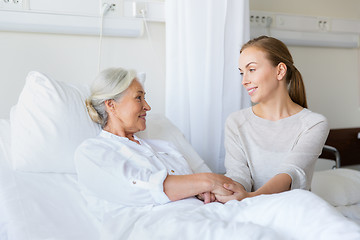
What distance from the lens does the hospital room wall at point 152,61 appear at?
2.17 meters

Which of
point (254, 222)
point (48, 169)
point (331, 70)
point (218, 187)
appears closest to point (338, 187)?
point (218, 187)

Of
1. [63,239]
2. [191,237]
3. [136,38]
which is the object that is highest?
[136,38]

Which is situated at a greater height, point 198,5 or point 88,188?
point 198,5

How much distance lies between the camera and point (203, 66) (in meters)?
2.35

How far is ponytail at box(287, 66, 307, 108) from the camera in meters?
1.86

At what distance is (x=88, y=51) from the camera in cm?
232

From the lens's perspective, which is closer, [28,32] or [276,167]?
[276,167]

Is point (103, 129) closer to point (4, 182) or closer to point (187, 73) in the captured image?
point (4, 182)

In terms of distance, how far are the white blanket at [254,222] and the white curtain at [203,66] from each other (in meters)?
1.01

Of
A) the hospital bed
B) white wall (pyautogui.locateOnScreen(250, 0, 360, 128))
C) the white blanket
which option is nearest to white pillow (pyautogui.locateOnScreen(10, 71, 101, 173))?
the hospital bed

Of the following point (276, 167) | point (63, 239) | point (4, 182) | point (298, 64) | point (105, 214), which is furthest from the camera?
point (298, 64)

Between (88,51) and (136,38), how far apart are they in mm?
305

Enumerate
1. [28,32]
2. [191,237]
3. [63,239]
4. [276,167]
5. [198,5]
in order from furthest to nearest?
1. [198,5]
2. [28,32]
3. [276,167]
4. [63,239]
5. [191,237]

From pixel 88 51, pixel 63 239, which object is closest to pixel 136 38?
pixel 88 51
